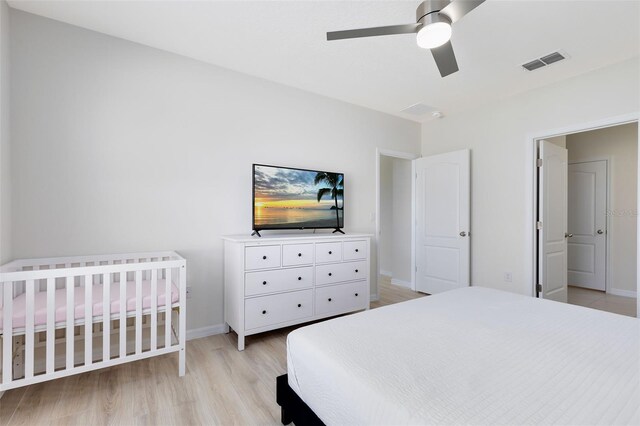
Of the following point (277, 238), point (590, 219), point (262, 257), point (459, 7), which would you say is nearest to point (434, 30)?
point (459, 7)

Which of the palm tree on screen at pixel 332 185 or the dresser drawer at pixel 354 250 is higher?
the palm tree on screen at pixel 332 185

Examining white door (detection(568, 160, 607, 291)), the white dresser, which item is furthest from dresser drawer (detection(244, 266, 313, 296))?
white door (detection(568, 160, 607, 291))

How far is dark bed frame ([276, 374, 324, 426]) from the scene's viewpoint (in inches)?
52.4

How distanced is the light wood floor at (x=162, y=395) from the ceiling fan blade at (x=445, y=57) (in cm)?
245

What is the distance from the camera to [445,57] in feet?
6.84

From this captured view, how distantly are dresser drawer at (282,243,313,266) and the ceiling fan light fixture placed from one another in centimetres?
187

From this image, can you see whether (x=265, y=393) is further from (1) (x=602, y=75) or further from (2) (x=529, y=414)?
(1) (x=602, y=75)

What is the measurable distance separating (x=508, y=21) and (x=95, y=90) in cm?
318

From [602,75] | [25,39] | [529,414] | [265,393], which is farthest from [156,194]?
[602,75]

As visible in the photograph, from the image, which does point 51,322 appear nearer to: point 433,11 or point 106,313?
point 106,313

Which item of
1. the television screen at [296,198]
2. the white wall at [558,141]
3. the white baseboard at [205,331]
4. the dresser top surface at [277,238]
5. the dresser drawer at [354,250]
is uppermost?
the white wall at [558,141]

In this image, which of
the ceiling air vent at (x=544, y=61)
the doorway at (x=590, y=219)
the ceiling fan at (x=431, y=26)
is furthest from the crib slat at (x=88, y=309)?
the doorway at (x=590, y=219)

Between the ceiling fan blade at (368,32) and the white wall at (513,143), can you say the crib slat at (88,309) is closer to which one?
the ceiling fan blade at (368,32)

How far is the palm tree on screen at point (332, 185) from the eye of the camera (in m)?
3.43
